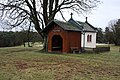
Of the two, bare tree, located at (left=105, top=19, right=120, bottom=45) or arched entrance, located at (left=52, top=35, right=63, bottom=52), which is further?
bare tree, located at (left=105, top=19, right=120, bottom=45)

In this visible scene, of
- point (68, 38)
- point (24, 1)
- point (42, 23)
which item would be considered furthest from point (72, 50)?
point (24, 1)

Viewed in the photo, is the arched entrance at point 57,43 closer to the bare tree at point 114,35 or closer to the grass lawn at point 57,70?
the grass lawn at point 57,70

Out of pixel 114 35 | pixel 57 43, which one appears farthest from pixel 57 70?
pixel 114 35

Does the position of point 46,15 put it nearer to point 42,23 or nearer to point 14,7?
point 42,23

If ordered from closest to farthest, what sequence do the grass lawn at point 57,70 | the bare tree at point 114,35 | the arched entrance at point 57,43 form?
the grass lawn at point 57,70 → the arched entrance at point 57,43 → the bare tree at point 114,35

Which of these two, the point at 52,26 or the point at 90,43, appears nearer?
the point at 52,26

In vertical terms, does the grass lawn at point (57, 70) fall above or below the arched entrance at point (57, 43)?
below

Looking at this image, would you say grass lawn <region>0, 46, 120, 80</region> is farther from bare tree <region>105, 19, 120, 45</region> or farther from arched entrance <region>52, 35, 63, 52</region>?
bare tree <region>105, 19, 120, 45</region>

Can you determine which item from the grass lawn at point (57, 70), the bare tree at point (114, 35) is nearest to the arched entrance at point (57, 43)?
the grass lawn at point (57, 70)

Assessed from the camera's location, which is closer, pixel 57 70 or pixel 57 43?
pixel 57 70

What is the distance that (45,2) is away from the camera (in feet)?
109

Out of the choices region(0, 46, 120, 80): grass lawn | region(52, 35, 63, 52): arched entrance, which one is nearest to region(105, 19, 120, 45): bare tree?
region(52, 35, 63, 52): arched entrance

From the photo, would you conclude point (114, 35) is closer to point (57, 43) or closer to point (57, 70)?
point (57, 43)

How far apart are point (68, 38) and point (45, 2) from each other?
7492 mm
